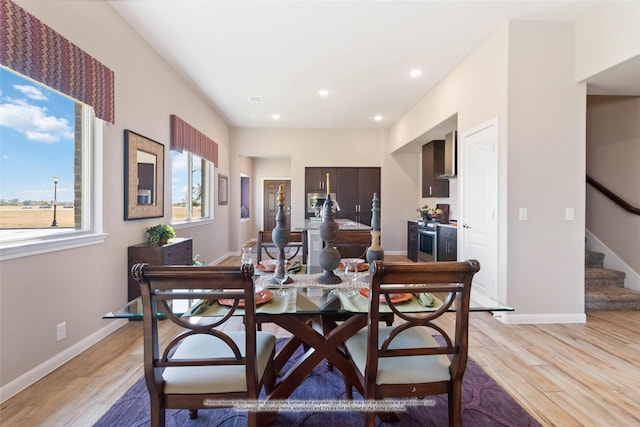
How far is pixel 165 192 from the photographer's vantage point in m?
3.98

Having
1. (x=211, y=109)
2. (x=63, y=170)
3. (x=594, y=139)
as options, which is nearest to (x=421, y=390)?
(x=63, y=170)

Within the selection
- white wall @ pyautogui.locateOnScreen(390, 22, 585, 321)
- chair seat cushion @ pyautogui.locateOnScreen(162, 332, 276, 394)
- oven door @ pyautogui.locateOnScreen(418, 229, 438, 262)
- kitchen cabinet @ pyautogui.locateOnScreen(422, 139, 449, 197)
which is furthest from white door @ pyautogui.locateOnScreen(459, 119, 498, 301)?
chair seat cushion @ pyautogui.locateOnScreen(162, 332, 276, 394)

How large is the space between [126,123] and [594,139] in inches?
231

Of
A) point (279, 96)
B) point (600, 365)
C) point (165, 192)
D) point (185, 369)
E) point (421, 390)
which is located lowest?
point (600, 365)

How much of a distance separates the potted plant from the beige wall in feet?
18.1

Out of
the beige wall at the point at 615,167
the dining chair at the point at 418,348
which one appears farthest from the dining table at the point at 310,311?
the beige wall at the point at 615,167

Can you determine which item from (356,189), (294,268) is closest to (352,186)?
(356,189)

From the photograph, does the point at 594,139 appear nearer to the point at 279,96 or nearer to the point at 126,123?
the point at 279,96

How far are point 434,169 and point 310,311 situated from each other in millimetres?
5221

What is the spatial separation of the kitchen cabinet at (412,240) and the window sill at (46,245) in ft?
17.6

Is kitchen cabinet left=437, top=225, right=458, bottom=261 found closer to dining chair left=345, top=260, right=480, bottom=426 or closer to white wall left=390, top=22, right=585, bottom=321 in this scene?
white wall left=390, top=22, right=585, bottom=321

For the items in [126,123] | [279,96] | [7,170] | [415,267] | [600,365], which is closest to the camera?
[415,267]

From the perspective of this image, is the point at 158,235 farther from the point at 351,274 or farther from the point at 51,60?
the point at 351,274

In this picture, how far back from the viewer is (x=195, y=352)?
4.55ft
